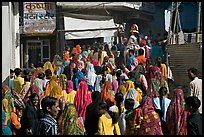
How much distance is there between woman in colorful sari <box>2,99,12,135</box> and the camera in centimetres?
655

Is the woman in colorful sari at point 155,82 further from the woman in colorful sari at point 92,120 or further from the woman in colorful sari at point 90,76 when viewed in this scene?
the woman in colorful sari at point 90,76

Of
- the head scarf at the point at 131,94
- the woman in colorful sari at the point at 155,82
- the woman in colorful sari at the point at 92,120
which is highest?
the woman in colorful sari at the point at 155,82

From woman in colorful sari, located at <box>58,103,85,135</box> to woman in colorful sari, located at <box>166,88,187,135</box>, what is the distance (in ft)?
3.94

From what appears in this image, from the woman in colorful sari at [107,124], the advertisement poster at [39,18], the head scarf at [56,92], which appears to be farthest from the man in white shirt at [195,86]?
the advertisement poster at [39,18]

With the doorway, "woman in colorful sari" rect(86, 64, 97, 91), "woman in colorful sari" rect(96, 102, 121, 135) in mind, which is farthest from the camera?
the doorway

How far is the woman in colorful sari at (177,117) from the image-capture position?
588cm

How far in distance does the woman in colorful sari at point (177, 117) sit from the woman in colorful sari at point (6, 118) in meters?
2.26

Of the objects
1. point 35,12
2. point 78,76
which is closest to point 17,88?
point 78,76

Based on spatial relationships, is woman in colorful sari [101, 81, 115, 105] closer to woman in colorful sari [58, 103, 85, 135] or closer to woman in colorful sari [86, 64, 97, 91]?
woman in colorful sari [58, 103, 85, 135]

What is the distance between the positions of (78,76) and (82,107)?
2957 millimetres

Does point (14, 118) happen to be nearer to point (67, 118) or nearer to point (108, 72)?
point (67, 118)

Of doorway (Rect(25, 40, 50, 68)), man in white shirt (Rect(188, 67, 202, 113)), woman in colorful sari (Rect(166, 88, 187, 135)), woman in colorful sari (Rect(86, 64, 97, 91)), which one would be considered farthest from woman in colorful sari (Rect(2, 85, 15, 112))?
doorway (Rect(25, 40, 50, 68))

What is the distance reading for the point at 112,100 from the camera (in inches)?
320

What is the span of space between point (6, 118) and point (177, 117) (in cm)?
257
